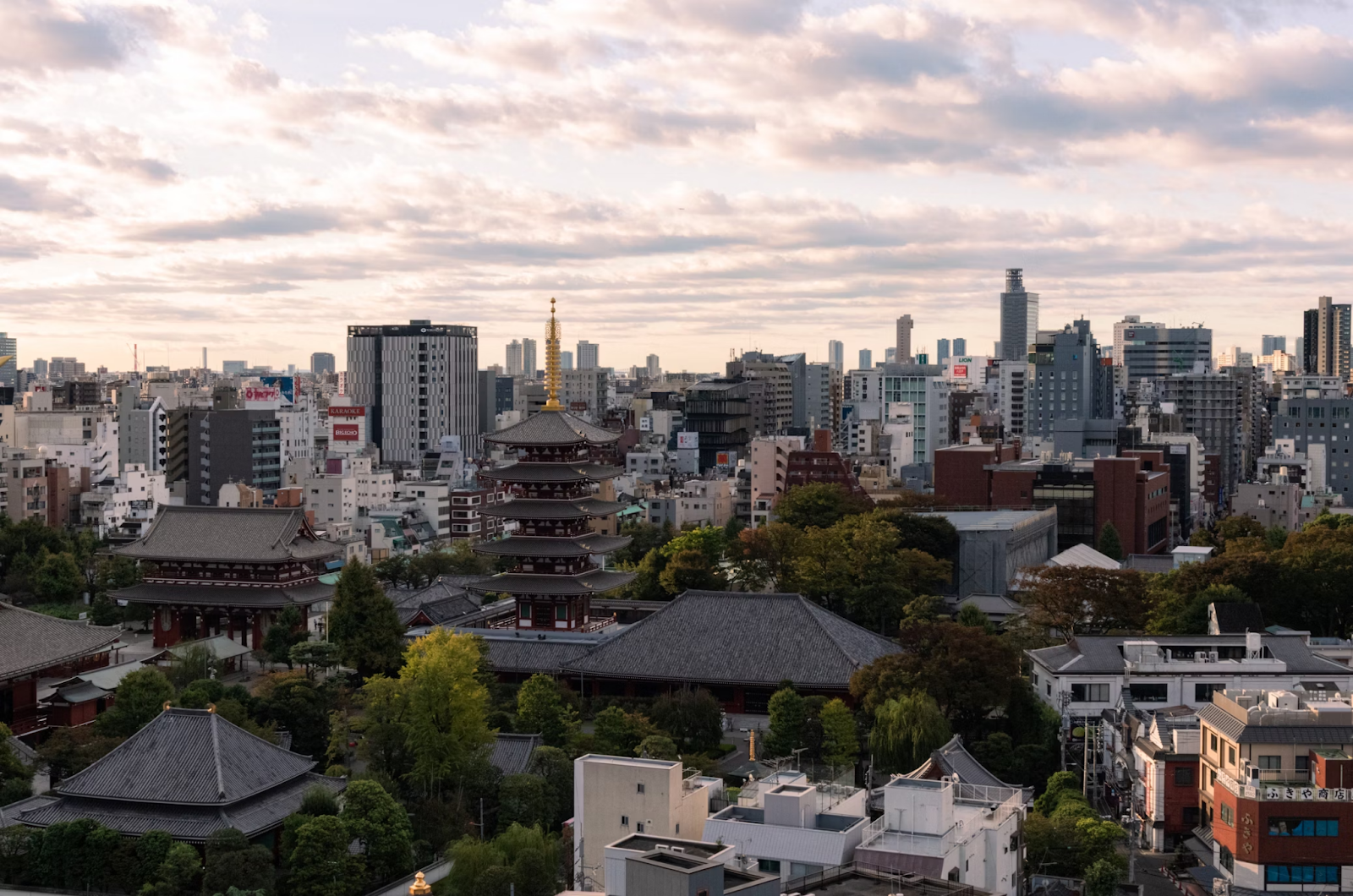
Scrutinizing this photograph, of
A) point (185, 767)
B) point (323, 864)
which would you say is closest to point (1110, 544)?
point (185, 767)

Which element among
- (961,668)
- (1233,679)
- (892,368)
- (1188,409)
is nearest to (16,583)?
(961,668)

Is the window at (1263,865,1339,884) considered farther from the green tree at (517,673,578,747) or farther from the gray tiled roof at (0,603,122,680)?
the gray tiled roof at (0,603,122,680)

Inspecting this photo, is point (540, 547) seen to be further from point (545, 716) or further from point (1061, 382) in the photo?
point (1061, 382)

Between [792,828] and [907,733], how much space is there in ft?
40.4

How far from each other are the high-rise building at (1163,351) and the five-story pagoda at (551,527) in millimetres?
134778

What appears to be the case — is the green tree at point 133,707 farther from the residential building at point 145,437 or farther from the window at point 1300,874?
the residential building at point 145,437

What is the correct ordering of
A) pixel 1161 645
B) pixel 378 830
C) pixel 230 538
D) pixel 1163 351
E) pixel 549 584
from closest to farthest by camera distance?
pixel 378 830 → pixel 1161 645 → pixel 549 584 → pixel 230 538 → pixel 1163 351

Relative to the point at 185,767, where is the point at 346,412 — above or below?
above

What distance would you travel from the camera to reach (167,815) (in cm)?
3625

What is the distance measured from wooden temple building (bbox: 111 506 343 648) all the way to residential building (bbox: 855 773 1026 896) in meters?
34.6

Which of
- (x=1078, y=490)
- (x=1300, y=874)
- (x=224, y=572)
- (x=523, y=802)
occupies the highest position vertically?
(x=1078, y=490)

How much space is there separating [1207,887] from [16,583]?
5485 cm

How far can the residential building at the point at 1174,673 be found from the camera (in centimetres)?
4766

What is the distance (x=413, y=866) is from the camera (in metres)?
36.4
